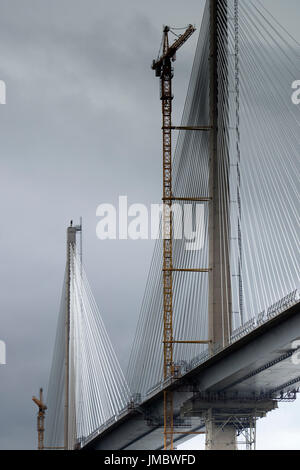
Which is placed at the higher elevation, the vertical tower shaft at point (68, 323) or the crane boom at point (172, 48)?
the crane boom at point (172, 48)

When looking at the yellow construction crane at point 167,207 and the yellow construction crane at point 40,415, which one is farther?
the yellow construction crane at point 40,415

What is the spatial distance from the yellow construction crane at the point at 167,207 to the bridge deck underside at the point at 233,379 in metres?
0.90

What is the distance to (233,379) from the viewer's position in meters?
69.1

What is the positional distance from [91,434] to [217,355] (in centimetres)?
1788

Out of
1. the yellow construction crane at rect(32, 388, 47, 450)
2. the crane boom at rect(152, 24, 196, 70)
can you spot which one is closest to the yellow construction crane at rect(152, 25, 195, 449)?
the crane boom at rect(152, 24, 196, 70)

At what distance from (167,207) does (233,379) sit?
606 inches

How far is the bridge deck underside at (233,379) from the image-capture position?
200 ft

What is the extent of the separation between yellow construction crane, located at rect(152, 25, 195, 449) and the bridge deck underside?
2.94ft

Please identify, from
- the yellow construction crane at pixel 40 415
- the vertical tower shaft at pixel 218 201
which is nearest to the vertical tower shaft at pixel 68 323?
the vertical tower shaft at pixel 218 201

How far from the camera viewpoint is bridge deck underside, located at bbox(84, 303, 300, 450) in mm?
60875

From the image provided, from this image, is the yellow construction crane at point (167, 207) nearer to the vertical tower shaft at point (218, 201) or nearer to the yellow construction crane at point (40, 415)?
the vertical tower shaft at point (218, 201)

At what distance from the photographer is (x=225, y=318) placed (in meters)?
70.4

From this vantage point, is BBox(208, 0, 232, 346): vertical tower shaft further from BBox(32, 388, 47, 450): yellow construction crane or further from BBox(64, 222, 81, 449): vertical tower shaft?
BBox(32, 388, 47, 450): yellow construction crane
